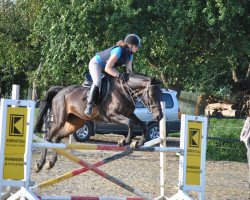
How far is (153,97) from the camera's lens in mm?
10133

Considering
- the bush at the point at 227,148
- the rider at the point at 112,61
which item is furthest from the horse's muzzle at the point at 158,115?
the bush at the point at 227,148

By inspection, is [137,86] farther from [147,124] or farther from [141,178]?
[147,124]

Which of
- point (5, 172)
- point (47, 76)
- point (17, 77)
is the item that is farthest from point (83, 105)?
point (17, 77)

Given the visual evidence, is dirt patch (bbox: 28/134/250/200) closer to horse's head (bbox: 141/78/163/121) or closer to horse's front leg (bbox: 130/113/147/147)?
horse's front leg (bbox: 130/113/147/147)

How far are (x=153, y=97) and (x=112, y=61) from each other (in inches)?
36.3

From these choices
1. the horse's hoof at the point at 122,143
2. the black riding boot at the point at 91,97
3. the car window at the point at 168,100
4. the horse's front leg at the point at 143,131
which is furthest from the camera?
the car window at the point at 168,100

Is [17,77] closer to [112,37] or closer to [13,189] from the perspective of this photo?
[112,37]

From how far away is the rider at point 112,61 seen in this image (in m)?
10.6

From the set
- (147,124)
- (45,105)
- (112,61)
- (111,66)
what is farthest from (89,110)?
(147,124)

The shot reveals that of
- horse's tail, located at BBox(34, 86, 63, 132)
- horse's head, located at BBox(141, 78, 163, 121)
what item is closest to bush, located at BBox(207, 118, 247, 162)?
horse's tail, located at BBox(34, 86, 63, 132)

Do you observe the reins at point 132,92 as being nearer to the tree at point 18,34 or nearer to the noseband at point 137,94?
the noseband at point 137,94

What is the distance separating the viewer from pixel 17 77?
53.8 metres

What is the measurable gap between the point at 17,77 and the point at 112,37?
99.9ft

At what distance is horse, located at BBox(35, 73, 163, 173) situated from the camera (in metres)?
10.2
